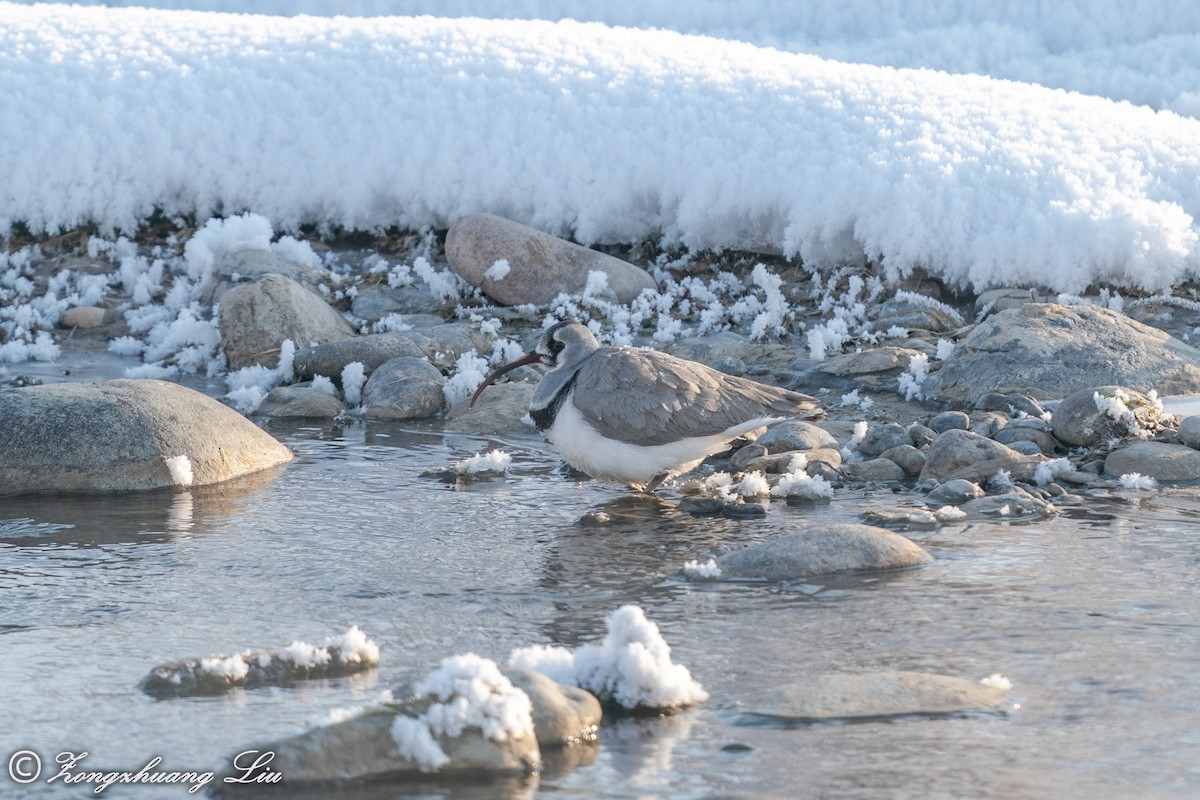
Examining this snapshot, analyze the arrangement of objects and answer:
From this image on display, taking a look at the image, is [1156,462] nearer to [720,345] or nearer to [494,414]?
[720,345]

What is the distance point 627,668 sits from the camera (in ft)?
13.9

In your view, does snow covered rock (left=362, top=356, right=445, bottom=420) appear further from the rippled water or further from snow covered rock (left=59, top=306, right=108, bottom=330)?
snow covered rock (left=59, top=306, right=108, bottom=330)

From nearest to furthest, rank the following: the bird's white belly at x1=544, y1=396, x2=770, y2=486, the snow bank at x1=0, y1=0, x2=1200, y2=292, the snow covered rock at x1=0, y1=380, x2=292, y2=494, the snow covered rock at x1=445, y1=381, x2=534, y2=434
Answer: the bird's white belly at x1=544, y1=396, x2=770, y2=486
the snow covered rock at x1=0, y1=380, x2=292, y2=494
the snow covered rock at x1=445, y1=381, x2=534, y2=434
the snow bank at x1=0, y1=0, x2=1200, y2=292

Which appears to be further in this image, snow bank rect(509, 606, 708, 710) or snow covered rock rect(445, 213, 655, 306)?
snow covered rock rect(445, 213, 655, 306)

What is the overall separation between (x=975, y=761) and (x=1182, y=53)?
15158 mm

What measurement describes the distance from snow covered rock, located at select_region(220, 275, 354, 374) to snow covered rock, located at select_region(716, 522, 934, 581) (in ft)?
17.7

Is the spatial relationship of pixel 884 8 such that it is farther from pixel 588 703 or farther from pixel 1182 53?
pixel 588 703

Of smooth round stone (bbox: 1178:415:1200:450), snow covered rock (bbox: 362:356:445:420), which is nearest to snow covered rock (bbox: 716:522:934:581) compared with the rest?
smooth round stone (bbox: 1178:415:1200:450)

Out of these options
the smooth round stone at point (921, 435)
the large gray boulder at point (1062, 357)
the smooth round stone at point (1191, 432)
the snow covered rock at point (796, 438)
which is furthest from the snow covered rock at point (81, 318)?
the smooth round stone at point (1191, 432)

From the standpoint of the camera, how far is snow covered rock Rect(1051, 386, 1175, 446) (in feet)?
25.8

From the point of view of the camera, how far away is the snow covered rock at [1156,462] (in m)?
7.48

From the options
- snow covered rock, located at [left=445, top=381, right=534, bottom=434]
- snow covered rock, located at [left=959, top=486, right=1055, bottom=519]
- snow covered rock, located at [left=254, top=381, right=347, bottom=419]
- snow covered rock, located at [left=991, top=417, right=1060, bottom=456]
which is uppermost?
snow covered rock, located at [left=991, top=417, right=1060, bottom=456]

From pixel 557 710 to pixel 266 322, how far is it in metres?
6.98

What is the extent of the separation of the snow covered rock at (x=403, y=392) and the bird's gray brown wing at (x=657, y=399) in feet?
7.59
